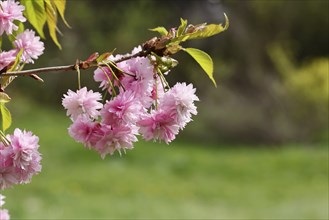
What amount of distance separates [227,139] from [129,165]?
2347 millimetres

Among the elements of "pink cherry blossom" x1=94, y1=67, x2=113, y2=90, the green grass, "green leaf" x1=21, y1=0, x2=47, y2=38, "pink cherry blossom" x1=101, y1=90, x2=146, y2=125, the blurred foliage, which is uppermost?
the blurred foliage

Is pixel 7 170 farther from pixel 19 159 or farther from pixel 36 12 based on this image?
pixel 36 12

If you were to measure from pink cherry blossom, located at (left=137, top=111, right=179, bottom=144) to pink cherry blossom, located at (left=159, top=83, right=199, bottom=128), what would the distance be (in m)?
0.01

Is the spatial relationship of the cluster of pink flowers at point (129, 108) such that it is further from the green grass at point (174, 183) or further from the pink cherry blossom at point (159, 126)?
the green grass at point (174, 183)

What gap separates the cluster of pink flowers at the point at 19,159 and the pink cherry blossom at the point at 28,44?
0.20 m

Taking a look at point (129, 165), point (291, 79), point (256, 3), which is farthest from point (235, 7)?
point (129, 165)

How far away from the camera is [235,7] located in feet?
38.9

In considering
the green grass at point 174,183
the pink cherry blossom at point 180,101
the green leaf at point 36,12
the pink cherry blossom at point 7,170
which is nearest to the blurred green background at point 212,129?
the green grass at point 174,183

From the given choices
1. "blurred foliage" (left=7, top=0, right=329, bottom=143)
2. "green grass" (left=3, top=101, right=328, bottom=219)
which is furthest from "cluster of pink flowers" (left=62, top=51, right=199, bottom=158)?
"blurred foliage" (left=7, top=0, right=329, bottom=143)

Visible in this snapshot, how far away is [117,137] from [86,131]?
56 millimetres

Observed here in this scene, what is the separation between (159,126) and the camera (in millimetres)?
1037

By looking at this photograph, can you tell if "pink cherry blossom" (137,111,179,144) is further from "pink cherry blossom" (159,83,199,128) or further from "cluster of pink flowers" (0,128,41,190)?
"cluster of pink flowers" (0,128,41,190)

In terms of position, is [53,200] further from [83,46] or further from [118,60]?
[83,46]

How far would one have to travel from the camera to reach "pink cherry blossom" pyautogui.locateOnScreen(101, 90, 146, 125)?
988 millimetres
